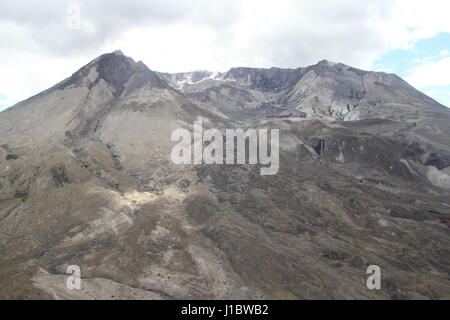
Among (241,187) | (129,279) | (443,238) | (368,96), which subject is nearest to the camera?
(129,279)

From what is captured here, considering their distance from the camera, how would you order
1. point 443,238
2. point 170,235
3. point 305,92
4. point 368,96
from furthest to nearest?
point 305,92 → point 368,96 → point 443,238 → point 170,235

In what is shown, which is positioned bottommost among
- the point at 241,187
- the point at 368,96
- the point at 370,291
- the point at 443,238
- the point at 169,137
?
the point at 370,291

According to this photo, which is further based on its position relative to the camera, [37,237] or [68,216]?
[68,216]

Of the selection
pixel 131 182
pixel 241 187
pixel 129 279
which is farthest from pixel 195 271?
pixel 131 182

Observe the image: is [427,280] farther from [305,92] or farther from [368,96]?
[305,92]

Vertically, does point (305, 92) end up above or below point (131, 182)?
above

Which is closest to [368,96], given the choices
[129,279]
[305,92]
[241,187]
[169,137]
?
[305,92]

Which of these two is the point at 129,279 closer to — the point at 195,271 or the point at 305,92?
the point at 195,271
